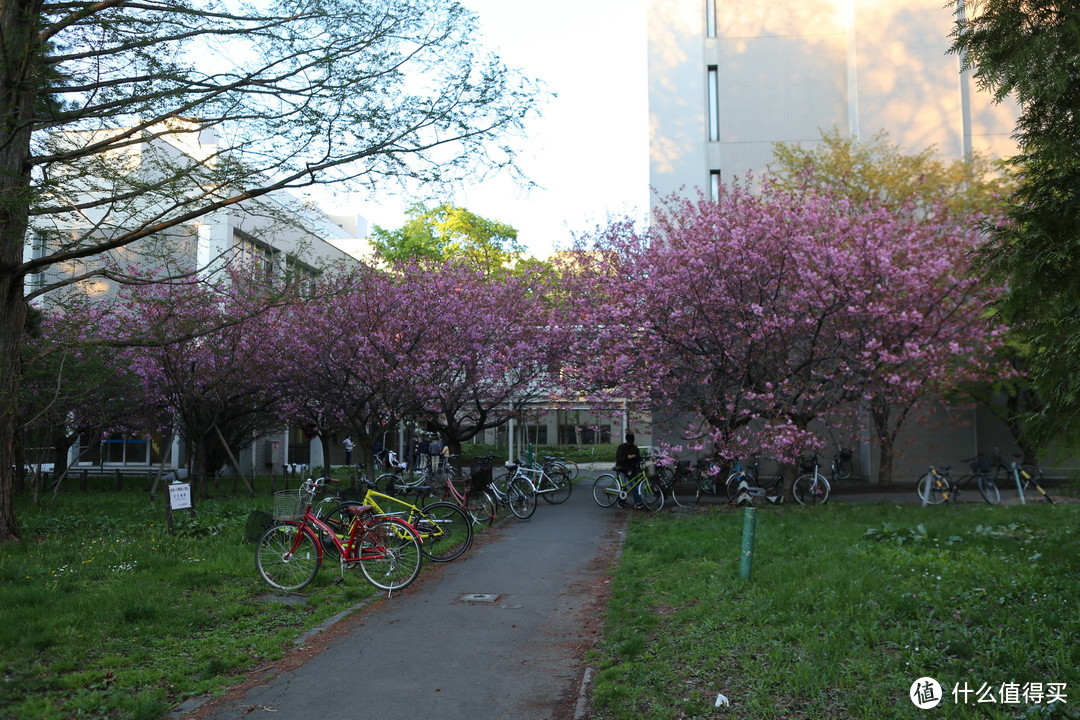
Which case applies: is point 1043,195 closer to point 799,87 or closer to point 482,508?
point 482,508

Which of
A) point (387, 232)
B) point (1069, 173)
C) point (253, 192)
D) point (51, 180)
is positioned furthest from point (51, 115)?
point (387, 232)

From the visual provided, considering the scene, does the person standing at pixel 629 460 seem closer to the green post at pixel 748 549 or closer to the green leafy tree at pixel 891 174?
the green post at pixel 748 549

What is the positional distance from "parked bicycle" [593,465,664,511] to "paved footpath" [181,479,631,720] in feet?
20.6

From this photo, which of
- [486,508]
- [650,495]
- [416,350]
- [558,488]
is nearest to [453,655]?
[486,508]

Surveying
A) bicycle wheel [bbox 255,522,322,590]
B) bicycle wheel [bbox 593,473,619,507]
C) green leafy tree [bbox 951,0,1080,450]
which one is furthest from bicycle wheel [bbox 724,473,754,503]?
green leafy tree [bbox 951,0,1080,450]

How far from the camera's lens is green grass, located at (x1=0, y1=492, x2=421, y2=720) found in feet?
18.0

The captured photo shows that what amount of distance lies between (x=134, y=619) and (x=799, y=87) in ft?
86.8

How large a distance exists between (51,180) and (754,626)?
9.22 metres

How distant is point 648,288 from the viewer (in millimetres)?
16938

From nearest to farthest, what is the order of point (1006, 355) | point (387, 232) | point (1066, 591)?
point (1066, 591) < point (1006, 355) < point (387, 232)

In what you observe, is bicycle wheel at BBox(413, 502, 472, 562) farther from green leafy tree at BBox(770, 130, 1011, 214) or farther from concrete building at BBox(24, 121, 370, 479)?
green leafy tree at BBox(770, 130, 1011, 214)

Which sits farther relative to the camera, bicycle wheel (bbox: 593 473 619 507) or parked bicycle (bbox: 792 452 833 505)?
bicycle wheel (bbox: 593 473 619 507)

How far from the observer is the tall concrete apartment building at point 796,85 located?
25891 mm

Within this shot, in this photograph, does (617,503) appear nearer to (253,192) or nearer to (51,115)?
(253,192)
